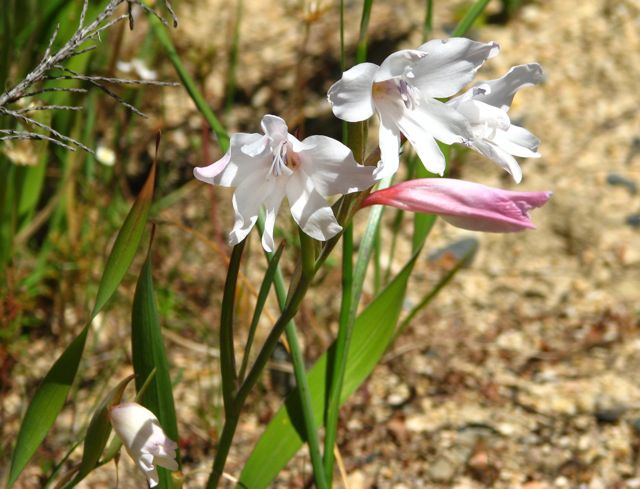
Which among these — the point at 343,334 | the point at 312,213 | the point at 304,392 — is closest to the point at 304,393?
the point at 304,392

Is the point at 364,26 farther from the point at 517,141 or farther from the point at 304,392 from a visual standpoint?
the point at 304,392

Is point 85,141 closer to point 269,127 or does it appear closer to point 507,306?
point 507,306

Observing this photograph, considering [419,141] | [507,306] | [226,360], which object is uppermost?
[419,141]

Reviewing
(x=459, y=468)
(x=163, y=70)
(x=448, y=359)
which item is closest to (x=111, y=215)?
(x=163, y=70)

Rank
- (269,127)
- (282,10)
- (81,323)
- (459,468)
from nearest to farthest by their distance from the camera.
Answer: (269,127), (459,468), (81,323), (282,10)

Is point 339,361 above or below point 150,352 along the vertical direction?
below

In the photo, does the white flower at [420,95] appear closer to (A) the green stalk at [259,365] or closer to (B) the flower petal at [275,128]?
(B) the flower petal at [275,128]

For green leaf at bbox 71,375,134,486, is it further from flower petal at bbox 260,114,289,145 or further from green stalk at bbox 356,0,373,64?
green stalk at bbox 356,0,373,64
